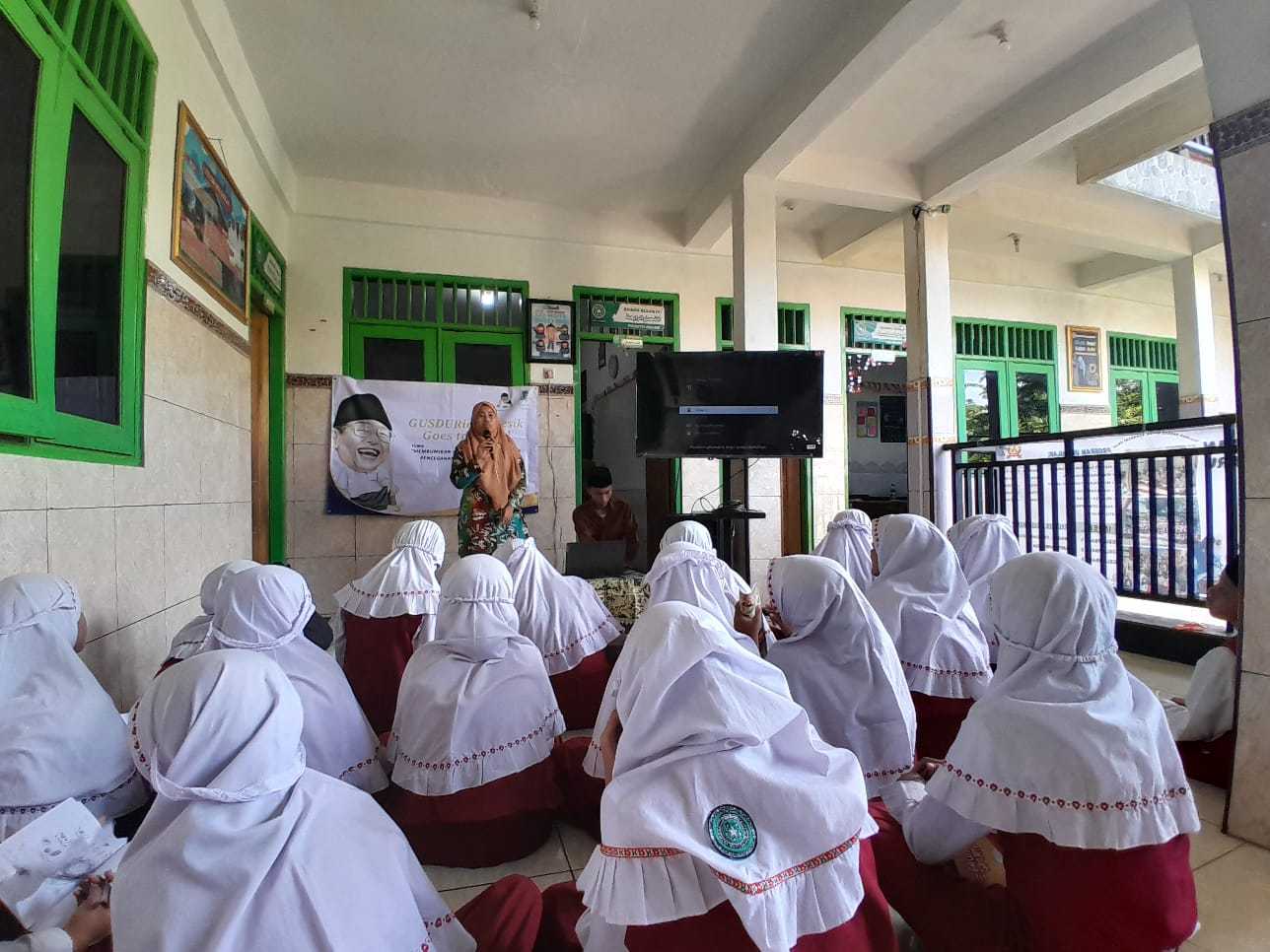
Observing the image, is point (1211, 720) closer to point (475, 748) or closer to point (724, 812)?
point (724, 812)

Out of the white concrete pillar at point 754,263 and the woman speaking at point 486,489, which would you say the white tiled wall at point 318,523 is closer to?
the woman speaking at point 486,489

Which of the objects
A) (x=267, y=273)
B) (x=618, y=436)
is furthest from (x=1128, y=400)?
(x=267, y=273)

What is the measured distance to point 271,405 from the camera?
4.83 meters

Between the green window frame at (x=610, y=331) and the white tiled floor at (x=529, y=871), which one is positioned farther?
the green window frame at (x=610, y=331)

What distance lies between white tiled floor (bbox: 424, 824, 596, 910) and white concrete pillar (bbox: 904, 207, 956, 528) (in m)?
3.95

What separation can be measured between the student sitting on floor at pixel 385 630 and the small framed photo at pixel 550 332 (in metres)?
2.98

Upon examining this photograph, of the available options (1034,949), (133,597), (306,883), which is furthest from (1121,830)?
(133,597)

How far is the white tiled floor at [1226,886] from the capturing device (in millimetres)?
1453

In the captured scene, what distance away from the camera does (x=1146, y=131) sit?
4.37 meters

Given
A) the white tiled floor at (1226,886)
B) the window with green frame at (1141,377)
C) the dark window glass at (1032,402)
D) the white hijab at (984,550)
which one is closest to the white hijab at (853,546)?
the white hijab at (984,550)

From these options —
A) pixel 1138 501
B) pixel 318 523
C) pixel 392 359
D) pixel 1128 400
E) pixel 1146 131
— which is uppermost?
pixel 1146 131

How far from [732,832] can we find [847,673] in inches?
40.5

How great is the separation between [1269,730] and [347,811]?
7.87 ft

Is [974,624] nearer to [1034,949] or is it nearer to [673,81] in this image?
[1034,949]
